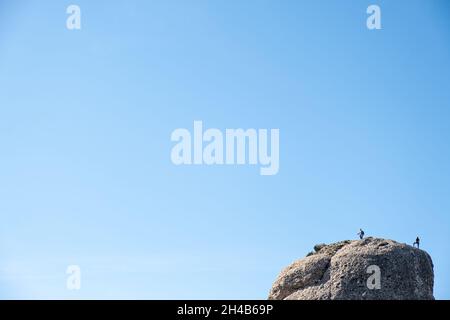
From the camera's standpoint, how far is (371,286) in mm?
45656

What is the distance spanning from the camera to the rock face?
45781mm

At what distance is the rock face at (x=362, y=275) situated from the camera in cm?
4578

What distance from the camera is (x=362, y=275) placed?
151 ft

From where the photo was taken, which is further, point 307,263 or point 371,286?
point 307,263
